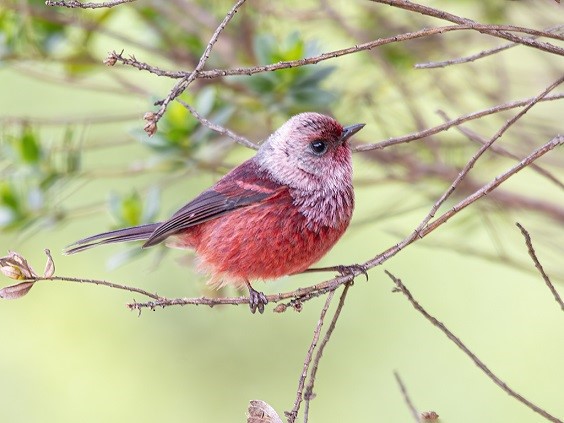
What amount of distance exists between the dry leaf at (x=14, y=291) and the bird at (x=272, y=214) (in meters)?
1.16

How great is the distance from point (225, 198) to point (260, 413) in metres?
1.76

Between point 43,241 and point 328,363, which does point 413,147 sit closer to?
point 328,363

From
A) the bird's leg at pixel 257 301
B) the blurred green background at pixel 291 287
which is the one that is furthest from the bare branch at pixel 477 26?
the blurred green background at pixel 291 287

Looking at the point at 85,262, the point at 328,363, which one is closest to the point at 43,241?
the point at 85,262

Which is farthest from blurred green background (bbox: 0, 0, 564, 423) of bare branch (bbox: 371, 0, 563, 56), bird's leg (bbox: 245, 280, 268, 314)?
bare branch (bbox: 371, 0, 563, 56)

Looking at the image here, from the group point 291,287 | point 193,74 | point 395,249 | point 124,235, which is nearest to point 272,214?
point 124,235

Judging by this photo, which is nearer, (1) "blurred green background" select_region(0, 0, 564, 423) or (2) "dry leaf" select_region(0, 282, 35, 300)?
(2) "dry leaf" select_region(0, 282, 35, 300)

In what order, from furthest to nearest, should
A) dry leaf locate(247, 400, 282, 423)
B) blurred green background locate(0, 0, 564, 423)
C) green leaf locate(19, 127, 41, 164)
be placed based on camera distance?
blurred green background locate(0, 0, 564, 423) → green leaf locate(19, 127, 41, 164) → dry leaf locate(247, 400, 282, 423)

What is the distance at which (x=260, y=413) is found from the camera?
8.02 ft

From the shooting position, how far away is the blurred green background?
5.01 m

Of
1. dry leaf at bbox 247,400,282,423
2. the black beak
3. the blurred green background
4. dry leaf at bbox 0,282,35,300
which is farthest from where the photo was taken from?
the blurred green background

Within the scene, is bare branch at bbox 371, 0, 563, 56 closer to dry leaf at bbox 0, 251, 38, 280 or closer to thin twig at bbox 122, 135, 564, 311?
thin twig at bbox 122, 135, 564, 311

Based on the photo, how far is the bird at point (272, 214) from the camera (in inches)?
148

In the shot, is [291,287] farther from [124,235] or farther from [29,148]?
[29,148]
